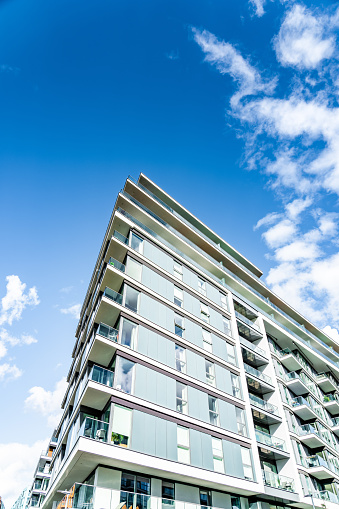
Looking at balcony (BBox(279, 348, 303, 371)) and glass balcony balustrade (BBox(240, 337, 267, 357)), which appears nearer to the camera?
glass balcony balustrade (BBox(240, 337, 267, 357))

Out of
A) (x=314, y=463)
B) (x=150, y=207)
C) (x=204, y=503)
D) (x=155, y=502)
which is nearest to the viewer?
(x=155, y=502)

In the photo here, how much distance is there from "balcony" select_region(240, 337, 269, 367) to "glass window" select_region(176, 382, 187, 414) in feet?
29.7

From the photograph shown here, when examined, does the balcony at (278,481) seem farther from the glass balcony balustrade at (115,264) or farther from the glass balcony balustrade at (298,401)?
the glass balcony balustrade at (115,264)

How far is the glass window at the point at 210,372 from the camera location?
21.5 metres

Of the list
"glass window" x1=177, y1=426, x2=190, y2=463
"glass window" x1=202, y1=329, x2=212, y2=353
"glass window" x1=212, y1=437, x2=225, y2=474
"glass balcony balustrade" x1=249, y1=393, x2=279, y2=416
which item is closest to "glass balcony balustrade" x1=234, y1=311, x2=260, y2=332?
"glass window" x1=202, y1=329, x2=212, y2=353

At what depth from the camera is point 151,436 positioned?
15617mm

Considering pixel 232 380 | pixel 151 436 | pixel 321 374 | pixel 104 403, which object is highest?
pixel 321 374

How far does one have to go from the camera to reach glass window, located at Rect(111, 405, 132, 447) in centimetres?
1443

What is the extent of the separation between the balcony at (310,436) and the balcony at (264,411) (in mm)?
3553

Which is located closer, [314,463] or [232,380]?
[232,380]

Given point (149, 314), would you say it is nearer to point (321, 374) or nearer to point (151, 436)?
point (151, 436)

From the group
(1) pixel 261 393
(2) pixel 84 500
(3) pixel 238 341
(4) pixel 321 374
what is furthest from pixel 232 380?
(4) pixel 321 374

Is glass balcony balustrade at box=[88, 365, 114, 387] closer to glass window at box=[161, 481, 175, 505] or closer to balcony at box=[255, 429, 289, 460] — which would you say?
glass window at box=[161, 481, 175, 505]

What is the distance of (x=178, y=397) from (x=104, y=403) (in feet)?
13.9
